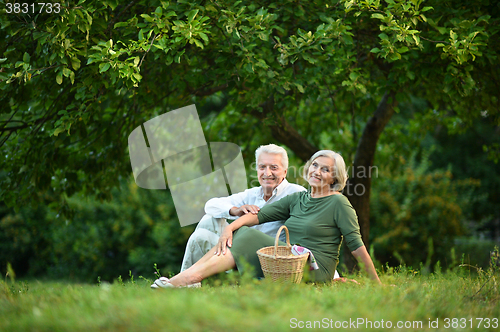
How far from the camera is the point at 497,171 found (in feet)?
44.2

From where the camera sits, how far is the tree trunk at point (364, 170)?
6.38m

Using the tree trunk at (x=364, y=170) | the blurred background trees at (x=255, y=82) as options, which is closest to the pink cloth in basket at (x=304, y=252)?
the blurred background trees at (x=255, y=82)

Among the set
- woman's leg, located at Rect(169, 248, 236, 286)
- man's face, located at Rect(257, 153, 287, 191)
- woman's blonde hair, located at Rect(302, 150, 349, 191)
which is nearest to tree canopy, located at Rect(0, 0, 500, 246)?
man's face, located at Rect(257, 153, 287, 191)

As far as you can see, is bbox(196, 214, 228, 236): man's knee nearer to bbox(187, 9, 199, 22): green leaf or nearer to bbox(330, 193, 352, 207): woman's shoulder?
bbox(330, 193, 352, 207): woman's shoulder

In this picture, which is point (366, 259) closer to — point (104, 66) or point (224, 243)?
point (224, 243)

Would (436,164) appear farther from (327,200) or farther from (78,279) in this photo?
(327,200)

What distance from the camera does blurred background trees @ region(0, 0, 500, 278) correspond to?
3.91 metres

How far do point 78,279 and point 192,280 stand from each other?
9.37 m

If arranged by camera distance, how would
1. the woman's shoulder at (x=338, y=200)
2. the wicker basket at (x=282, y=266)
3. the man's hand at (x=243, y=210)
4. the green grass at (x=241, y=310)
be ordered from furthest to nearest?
the man's hand at (x=243, y=210) < the woman's shoulder at (x=338, y=200) < the wicker basket at (x=282, y=266) < the green grass at (x=241, y=310)

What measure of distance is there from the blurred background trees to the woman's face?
979mm

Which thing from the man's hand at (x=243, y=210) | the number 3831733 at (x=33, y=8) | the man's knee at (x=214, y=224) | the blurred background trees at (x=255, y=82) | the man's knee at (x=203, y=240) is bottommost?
the man's knee at (x=203, y=240)

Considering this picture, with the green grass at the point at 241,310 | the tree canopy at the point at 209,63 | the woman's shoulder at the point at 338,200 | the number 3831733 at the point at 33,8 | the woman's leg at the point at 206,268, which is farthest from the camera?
the tree canopy at the point at 209,63

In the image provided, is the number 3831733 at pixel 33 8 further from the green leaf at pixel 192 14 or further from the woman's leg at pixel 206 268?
the woman's leg at pixel 206 268

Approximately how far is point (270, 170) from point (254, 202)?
393mm
